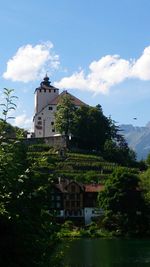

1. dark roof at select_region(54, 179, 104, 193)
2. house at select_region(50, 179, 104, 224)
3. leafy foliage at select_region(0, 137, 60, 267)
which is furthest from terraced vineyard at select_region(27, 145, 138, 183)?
leafy foliage at select_region(0, 137, 60, 267)

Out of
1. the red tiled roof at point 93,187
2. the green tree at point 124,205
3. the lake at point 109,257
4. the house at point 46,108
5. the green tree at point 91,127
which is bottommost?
the lake at point 109,257

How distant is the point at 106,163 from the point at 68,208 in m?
23.6

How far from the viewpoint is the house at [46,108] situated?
147500 millimetres

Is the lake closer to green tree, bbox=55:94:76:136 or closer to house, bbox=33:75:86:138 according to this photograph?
green tree, bbox=55:94:76:136

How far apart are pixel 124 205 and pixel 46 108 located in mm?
71723

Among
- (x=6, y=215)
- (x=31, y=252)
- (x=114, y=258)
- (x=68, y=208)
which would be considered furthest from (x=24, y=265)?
(x=68, y=208)

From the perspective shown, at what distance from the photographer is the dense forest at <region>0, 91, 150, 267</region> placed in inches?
369

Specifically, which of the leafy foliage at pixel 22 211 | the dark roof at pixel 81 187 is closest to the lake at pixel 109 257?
the leafy foliage at pixel 22 211

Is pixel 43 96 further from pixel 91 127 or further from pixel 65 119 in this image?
pixel 91 127

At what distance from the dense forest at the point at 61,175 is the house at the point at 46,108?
13.4 metres

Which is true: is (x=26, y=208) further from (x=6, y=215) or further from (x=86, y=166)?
(x=86, y=166)

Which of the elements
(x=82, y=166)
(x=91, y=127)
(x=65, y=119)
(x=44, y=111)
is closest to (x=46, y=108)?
(x=44, y=111)

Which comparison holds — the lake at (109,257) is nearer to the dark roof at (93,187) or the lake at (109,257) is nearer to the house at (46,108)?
the dark roof at (93,187)

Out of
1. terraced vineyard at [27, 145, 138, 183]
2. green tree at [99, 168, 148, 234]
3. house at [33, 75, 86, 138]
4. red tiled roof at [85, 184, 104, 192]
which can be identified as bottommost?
green tree at [99, 168, 148, 234]
